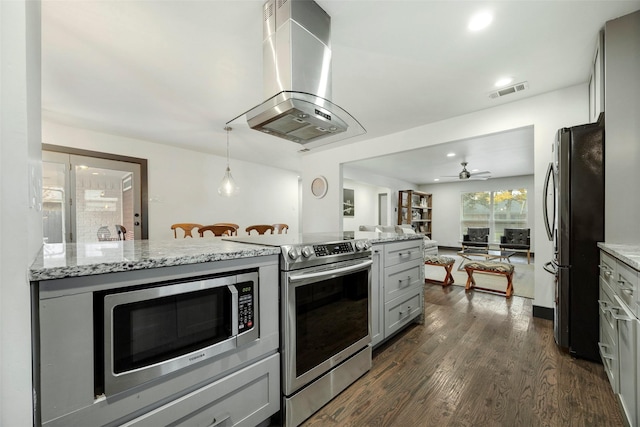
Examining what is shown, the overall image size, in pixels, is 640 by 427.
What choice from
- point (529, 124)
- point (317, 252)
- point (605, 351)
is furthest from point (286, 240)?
point (529, 124)

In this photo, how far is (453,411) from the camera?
1398 mm

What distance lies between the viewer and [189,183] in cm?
498

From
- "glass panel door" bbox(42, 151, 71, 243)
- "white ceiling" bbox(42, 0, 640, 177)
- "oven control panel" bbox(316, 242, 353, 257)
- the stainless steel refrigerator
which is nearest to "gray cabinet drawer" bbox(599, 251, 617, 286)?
the stainless steel refrigerator

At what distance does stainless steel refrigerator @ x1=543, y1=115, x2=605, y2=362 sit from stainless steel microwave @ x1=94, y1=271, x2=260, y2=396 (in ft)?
7.59

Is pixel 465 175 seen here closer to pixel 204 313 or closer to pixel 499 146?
Result: pixel 499 146

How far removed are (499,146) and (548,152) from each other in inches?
92.7

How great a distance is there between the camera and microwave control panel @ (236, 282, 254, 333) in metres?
1.13

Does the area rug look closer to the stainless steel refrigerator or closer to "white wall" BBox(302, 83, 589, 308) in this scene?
"white wall" BBox(302, 83, 589, 308)

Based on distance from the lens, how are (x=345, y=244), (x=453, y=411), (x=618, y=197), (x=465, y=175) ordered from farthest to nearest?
(x=465, y=175)
(x=618, y=197)
(x=345, y=244)
(x=453, y=411)

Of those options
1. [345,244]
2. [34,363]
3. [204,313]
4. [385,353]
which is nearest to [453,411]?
[385,353]

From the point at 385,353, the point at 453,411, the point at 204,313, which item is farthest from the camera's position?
the point at 385,353

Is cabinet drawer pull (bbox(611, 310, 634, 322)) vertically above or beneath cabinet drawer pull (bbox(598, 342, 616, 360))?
above

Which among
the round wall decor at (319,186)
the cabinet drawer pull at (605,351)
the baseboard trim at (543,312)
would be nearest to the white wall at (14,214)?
the cabinet drawer pull at (605,351)

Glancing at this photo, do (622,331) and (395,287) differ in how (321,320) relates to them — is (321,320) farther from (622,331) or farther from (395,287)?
(622,331)
